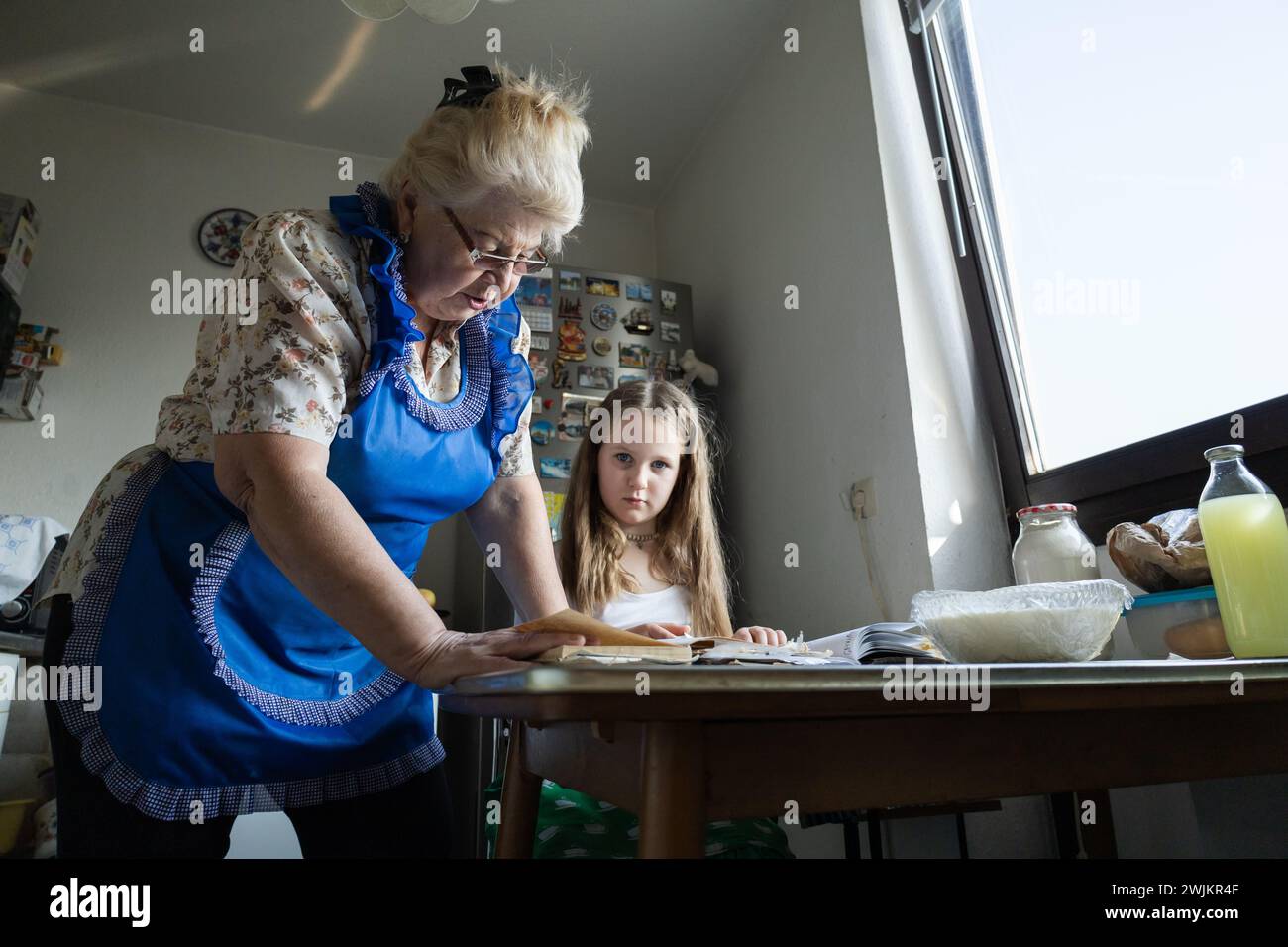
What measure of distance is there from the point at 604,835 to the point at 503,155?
2.74 ft

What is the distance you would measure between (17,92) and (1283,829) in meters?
3.50

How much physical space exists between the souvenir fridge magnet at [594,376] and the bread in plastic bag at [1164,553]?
1628mm

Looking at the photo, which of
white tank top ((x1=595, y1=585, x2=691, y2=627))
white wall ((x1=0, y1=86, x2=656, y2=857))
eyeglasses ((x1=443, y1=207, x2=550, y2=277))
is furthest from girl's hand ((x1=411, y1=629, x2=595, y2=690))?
white wall ((x1=0, y1=86, x2=656, y2=857))

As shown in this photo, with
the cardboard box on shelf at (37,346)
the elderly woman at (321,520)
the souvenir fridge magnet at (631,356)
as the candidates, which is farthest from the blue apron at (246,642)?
the cardboard box on shelf at (37,346)

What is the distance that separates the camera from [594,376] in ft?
8.03

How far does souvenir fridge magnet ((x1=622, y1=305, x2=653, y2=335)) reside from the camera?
2.52 m

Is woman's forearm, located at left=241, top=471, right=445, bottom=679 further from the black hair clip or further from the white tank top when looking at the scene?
the white tank top

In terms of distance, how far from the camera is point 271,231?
2.63 ft

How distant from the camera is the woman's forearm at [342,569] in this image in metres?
0.65

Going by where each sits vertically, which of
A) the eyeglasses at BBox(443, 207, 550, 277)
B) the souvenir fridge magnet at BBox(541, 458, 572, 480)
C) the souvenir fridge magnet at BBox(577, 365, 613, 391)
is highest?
the souvenir fridge magnet at BBox(577, 365, 613, 391)

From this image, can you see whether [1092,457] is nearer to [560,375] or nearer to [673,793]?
[673,793]

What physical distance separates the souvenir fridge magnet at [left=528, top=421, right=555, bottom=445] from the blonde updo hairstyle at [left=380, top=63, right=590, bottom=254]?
1.38m

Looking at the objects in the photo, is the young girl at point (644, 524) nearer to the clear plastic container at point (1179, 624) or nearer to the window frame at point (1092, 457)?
the window frame at point (1092, 457)
